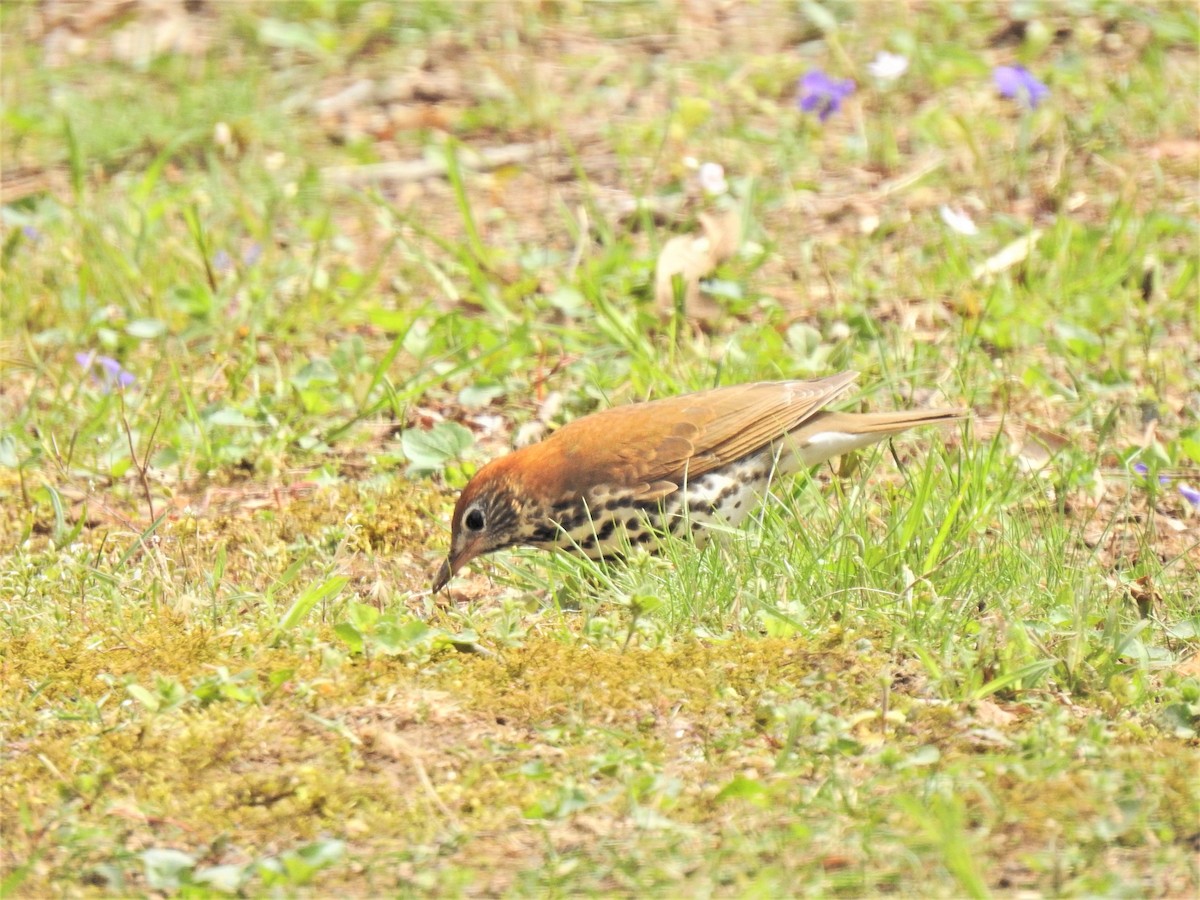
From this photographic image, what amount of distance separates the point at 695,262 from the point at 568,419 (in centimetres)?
99

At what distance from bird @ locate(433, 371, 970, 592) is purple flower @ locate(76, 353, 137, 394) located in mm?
1731

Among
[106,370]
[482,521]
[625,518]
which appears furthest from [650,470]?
[106,370]

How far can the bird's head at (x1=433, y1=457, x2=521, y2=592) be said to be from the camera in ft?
15.9

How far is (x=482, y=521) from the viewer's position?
15.9 feet

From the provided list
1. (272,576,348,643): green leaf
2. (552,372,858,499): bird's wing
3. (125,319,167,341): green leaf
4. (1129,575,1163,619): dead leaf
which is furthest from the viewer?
(125,319,167,341): green leaf

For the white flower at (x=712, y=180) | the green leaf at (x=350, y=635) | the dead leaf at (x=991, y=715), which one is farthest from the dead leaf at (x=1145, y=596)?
the white flower at (x=712, y=180)

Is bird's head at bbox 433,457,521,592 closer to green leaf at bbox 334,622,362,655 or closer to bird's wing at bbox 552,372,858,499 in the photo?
bird's wing at bbox 552,372,858,499

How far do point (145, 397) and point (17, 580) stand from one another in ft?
4.28

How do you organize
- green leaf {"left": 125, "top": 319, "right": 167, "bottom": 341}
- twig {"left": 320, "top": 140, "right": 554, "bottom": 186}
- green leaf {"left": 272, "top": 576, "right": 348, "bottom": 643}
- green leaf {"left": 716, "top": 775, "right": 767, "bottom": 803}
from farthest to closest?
twig {"left": 320, "top": 140, "right": 554, "bottom": 186}
green leaf {"left": 125, "top": 319, "right": 167, "bottom": 341}
green leaf {"left": 272, "top": 576, "right": 348, "bottom": 643}
green leaf {"left": 716, "top": 775, "right": 767, "bottom": 803}

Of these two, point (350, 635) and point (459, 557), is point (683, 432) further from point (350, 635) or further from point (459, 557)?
point (350, 635)

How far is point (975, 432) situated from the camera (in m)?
5.72

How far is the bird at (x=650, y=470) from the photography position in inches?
192

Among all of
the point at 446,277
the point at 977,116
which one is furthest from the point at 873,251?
the point at 446,277

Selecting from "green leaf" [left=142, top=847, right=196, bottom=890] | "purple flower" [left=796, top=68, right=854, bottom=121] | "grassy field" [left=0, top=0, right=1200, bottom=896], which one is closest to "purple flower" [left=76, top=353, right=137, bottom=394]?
"grassy field" [left=0, top=0, right=1200, bottom=896]
